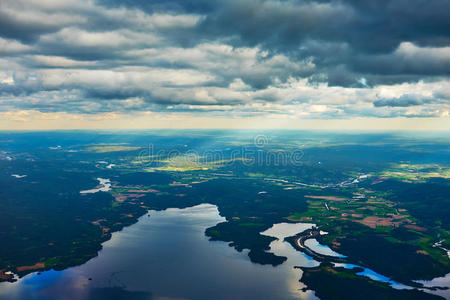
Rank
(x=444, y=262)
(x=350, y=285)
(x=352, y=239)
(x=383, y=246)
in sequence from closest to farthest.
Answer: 1. (x=350, y=285)
2. (x=444, y=262)
3. (x=383, y=246)
4. (x=352, y=239)

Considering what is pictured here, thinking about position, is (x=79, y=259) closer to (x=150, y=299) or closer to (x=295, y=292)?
(x=150, y=299)

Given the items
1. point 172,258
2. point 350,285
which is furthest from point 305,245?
point 172,258

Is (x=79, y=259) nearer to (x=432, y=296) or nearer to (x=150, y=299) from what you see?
(x=150, y=299)

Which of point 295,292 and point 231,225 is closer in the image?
point 295,292

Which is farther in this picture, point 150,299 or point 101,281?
point 101,281

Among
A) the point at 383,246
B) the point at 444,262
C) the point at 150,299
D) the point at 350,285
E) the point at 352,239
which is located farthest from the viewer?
the point at 352,239

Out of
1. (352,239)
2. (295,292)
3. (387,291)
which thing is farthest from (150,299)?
(352,239)
